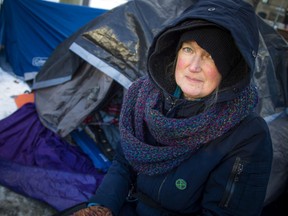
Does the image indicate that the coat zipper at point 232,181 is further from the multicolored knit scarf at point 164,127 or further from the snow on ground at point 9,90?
the snow on ground at point 9,90

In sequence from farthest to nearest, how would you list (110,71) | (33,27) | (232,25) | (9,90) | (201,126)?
1. (33,27)
2. (9,90)
3. (110,71)
4. (201,126)
5. (232,25)

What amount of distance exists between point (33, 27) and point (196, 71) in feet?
11.4

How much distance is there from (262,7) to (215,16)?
8646 mm

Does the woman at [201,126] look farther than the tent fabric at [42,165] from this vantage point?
No

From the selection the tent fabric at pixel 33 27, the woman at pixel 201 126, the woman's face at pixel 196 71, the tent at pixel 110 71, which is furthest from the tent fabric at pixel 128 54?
the tent fabric at pixel 33 27

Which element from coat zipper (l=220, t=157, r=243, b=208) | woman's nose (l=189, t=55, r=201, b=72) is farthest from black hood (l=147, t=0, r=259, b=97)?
coat zipper (l=220, t=157, r=243, b=208)

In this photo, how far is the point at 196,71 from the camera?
1212 millimetres

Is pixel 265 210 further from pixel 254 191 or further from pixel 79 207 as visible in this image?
pixel 79 207

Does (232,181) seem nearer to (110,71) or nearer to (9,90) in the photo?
(110,71)

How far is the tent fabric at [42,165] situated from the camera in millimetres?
2131

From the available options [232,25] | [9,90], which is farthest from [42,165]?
[232,25]

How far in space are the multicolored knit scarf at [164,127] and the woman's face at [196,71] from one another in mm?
104

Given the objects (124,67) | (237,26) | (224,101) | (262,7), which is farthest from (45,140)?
(262,7)

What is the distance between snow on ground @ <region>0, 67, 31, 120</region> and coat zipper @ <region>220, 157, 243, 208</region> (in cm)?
258
